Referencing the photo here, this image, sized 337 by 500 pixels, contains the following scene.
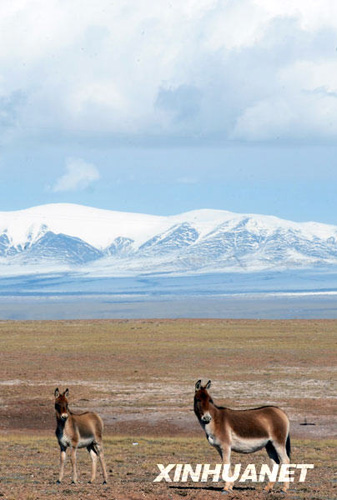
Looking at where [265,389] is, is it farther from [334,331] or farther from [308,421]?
[334,331]

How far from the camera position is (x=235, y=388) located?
42406 mm

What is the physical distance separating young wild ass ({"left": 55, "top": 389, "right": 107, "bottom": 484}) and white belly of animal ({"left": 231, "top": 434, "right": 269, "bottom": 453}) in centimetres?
336

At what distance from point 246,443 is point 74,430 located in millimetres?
3821

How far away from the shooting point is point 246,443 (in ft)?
46.0

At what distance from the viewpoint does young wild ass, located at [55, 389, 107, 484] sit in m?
15.7

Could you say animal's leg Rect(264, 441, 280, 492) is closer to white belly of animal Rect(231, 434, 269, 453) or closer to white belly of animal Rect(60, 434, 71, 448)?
white belly of animal Rect(231, 434, 269, 453)

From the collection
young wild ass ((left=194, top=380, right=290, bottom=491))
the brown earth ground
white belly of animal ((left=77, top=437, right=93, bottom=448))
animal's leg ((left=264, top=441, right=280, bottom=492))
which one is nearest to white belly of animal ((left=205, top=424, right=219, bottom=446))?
young wild ass ((left=194, top=380, right=290, bottom=491))

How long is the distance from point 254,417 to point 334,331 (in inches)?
2736

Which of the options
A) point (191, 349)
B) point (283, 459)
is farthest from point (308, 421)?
point (191, 349)

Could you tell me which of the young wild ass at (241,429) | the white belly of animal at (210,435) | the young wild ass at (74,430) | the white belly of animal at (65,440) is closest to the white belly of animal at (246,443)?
the young wild ass at (241,429)

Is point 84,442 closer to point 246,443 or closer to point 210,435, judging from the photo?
point 210,435

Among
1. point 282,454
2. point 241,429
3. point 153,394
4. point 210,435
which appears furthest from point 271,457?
point 153,394

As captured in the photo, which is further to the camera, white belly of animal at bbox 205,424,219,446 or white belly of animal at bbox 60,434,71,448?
white belly of animal at bbox 60,434,71,448

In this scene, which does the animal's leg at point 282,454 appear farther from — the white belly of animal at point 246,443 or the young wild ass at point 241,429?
the white belly of animal at point 246,443
